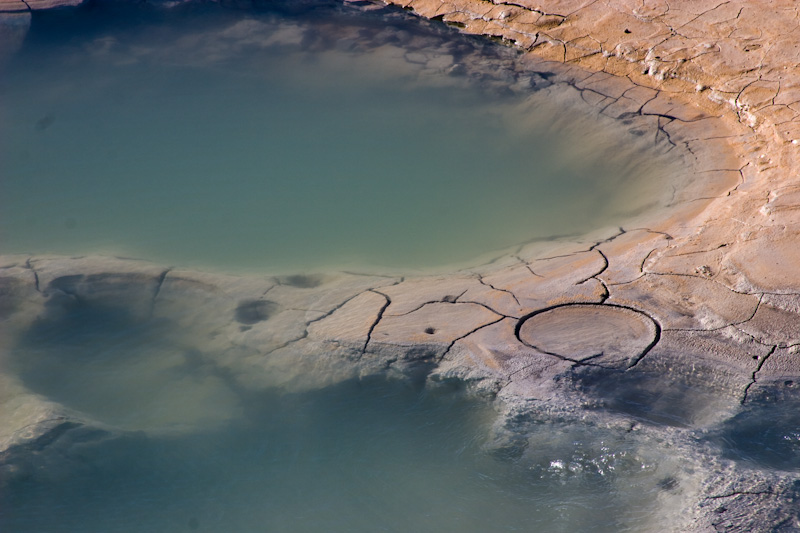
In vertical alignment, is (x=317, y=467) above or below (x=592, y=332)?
below

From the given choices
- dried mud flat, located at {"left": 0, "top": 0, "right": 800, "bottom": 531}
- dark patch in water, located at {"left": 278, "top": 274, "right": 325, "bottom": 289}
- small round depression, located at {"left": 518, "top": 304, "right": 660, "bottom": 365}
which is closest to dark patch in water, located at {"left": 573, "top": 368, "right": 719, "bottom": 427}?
dried mud flat, located at {"left": 0, "top": 0, "right": 800, "bottom": 531}

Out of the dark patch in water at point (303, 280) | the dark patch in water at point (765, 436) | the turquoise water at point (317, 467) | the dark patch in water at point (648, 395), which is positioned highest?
the dark patch in water at point (303, 280)

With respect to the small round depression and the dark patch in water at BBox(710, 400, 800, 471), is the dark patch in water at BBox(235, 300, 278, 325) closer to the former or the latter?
the small round depression

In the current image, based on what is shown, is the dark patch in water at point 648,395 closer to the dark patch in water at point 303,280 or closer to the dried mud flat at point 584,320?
the dried mud flat at point 584,320

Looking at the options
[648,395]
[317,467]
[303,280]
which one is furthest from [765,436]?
[303,280]

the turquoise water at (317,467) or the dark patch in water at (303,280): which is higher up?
the dark patch in water at (303,280)

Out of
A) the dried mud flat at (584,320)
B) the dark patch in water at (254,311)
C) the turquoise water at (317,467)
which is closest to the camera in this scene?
the turquoise water at (317,467)

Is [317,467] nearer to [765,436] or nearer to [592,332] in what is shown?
[592,332]

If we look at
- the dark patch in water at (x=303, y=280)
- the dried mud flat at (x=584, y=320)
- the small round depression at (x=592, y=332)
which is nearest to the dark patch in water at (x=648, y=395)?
the dried mud flat at (x=584, y=320)

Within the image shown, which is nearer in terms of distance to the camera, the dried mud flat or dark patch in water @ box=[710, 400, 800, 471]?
dark patch in water @ box=[710, 400, 800, 471]

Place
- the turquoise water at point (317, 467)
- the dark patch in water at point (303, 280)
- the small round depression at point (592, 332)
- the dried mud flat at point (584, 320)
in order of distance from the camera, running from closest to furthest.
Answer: the turquoise water at point (317, 467) → the dried mud flat at point (584, 320) → the small round depression at point (592, 332) → the dark patch in water at point (303, 280)
